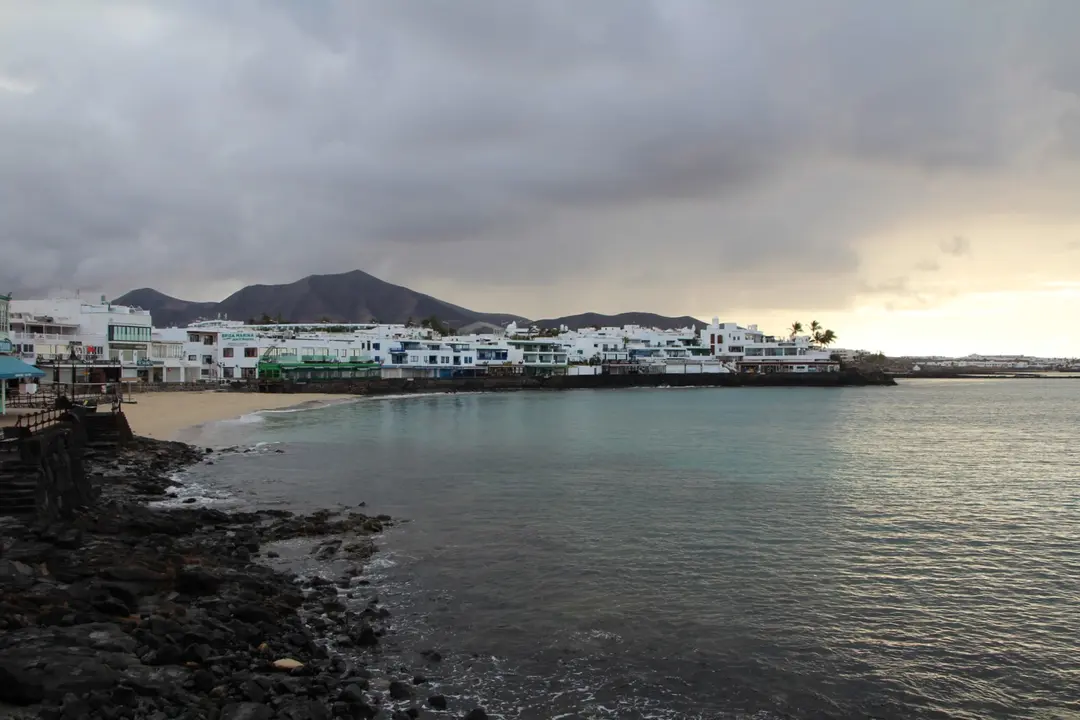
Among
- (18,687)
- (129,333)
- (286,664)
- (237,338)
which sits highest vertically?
(237,338)

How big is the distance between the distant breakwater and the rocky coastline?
258 feet

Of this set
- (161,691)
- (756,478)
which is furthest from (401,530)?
(756,478)

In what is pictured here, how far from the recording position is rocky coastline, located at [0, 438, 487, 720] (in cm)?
850

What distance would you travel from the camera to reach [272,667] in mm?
10422

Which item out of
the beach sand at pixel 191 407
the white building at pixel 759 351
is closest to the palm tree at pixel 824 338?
the white building at pixel 759 351

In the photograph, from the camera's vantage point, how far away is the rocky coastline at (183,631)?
8.50m

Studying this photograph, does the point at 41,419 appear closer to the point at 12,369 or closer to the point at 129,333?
the point at 12,369

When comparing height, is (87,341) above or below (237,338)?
below

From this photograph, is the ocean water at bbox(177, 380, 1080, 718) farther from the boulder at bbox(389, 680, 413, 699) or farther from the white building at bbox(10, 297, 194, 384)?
the white building at bbox(10, 297, 194, 384)

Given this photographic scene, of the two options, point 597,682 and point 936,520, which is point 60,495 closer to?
point 597,682

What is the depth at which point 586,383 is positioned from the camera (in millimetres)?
125250

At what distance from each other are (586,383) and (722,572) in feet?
356

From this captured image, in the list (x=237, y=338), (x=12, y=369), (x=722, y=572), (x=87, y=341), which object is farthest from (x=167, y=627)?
(x=237, y=338)

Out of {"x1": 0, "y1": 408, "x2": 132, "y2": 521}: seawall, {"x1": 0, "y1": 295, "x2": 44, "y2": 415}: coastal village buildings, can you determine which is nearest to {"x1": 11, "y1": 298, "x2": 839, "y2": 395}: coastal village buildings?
{"x1": 0, "y1": 295, "x2": 44, "y2": 415}: coastal village buildings
